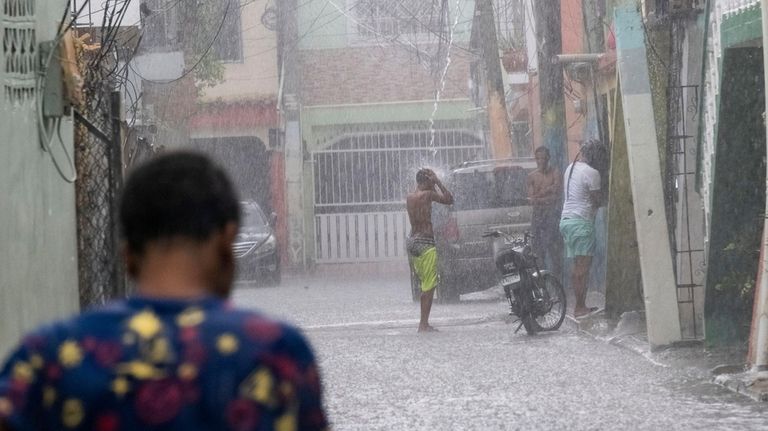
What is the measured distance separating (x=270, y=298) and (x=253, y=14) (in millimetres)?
12472

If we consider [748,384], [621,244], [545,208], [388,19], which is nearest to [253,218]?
[388,19]

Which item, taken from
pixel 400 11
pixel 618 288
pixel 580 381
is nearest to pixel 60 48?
pixel 580 381

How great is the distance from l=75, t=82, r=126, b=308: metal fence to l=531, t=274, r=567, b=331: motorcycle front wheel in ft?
19.3

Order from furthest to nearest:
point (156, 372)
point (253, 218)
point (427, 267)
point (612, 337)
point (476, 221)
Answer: point (253, 218), point (476, 221), point (427, 267), point (612, 337), point (156, 372)

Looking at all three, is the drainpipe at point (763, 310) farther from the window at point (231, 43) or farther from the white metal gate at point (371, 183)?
the window at point (231, 43)

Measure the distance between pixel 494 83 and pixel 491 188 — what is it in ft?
18.9

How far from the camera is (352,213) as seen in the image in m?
31.4

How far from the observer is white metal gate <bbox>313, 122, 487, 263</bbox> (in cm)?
3128

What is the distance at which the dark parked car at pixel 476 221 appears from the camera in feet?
59.2

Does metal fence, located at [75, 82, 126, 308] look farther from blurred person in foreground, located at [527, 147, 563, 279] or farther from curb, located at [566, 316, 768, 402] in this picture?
blurred person in foreground, located at [527, 147, 563, 279]

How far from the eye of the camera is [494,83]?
2377 centimetres

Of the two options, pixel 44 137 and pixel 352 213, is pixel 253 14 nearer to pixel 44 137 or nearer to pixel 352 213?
pixel 352 213

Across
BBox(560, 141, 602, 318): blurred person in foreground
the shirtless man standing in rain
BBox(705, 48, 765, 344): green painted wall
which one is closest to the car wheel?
the shirtless man standing in rain

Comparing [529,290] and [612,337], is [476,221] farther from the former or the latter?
[612,337]
